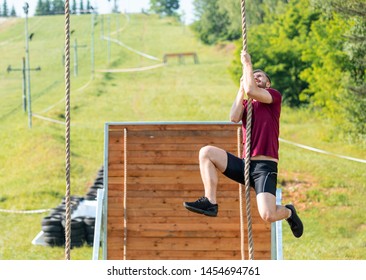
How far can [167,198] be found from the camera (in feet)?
42.1

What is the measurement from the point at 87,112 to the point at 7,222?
21.5 m

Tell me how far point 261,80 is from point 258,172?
34.2 inches

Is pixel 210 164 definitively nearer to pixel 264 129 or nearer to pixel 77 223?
pixel 264 129

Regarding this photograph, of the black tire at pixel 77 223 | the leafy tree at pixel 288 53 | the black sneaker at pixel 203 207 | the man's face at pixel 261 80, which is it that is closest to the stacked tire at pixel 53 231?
the black tire at pixel 77 223

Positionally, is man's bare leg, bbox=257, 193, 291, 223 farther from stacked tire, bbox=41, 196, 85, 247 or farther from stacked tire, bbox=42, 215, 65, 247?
stacked tire, bbox=42, 215, 65, 247

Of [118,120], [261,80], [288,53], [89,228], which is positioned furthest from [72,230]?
[118,120]

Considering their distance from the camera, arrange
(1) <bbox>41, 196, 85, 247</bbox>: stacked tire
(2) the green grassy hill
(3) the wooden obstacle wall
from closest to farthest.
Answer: (3) the wooden obstacle wall < (1) <bbox>41, 196, 85, 247</bbox>: stacked tire < (2) the green grassy hill

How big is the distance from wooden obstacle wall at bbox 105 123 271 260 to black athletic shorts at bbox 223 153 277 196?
11.9 feet

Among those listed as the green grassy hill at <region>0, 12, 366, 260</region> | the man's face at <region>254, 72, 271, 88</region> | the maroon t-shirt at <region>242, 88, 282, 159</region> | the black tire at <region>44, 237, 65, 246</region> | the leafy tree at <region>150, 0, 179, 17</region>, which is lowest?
the leafy tree at <region>150, 0, 179, 17</region>

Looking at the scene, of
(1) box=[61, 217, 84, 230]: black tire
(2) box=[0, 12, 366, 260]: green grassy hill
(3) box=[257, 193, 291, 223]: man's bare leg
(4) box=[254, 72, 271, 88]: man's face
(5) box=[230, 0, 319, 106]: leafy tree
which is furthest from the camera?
(5) box=[230, 0, 319, 106]: leafy tree

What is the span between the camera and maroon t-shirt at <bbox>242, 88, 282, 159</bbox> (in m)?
8.80

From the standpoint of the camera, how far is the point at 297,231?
31.2 feet

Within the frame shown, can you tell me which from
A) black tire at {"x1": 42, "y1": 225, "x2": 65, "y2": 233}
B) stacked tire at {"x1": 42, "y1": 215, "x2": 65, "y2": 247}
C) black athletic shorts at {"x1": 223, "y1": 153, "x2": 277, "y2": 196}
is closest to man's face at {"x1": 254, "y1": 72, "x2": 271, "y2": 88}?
black athletic shorts at {"x1": 223, "y1": 153, "x2": 277, "y2": 196}

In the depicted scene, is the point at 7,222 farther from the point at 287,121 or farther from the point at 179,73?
the point at 179,73
